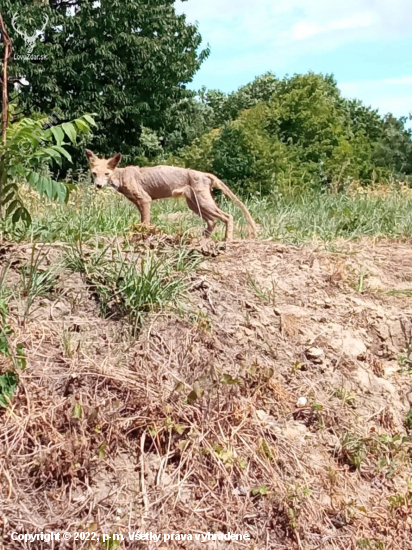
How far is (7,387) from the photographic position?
4074 millimetres

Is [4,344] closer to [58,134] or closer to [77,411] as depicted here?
[77,411]

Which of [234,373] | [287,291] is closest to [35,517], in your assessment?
[234,373]

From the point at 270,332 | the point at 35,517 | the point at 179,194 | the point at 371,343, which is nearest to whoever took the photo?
the point at 35,517

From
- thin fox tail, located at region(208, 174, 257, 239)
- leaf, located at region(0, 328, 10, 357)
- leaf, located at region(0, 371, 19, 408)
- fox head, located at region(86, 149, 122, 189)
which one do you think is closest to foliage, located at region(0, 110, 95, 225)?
leaf, located at region(0, 328, 10, 357)

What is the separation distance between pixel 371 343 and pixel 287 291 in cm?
76

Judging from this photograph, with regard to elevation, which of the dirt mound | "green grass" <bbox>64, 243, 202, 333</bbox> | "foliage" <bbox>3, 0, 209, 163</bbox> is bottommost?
the dirt mound

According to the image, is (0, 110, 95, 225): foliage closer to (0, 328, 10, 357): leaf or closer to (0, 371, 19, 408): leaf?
(0, 328, 10, 357): leaf

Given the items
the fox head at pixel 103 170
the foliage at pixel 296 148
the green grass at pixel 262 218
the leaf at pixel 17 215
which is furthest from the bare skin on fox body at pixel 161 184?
the foliage at pixel 296 148

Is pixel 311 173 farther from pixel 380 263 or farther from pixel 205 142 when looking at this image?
pixel 380 263

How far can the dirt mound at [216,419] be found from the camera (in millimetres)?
3834

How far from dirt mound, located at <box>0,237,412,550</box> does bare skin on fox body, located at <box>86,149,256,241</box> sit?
0.87 meters

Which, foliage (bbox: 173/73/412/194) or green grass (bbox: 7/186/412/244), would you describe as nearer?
green grass (bbox: 7/186/412/244)

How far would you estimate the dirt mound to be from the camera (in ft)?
12.6

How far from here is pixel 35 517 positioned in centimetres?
365
